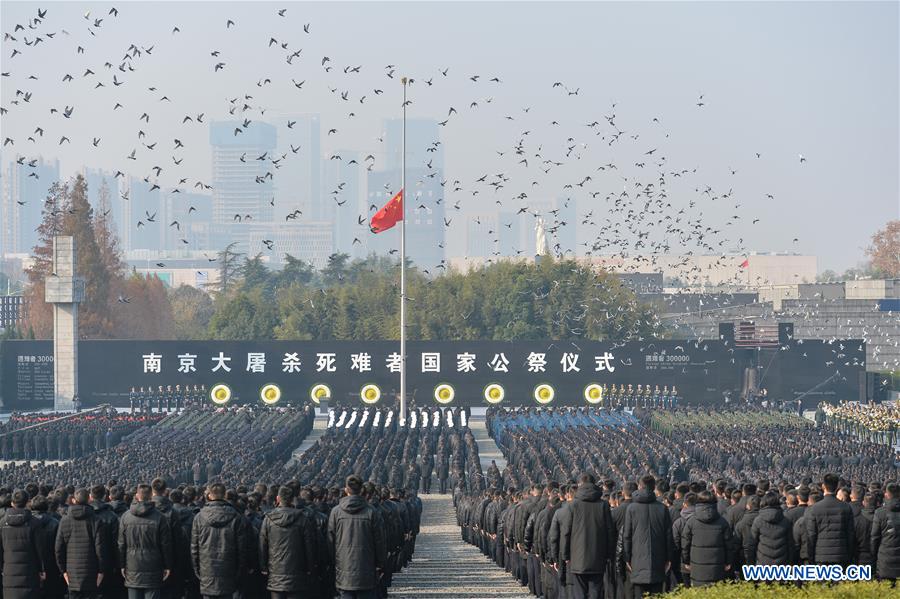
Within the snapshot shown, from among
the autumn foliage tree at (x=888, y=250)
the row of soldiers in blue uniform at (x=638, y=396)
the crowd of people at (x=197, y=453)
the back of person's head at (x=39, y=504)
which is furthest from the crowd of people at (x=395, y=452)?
the autumn foliage tree at (x=888, y=250)

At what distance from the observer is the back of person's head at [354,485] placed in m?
12.5

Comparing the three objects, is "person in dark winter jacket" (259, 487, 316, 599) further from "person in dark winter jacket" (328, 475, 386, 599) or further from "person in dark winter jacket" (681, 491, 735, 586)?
"person in dark winter jacket" (681, 491, 735, 586)

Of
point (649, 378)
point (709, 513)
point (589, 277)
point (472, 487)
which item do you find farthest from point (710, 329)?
point (709, 513)

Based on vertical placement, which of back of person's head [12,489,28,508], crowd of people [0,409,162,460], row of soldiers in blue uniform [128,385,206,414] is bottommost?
crowd of people [0,409,162,460]

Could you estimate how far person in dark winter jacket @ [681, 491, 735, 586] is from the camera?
41.0ft

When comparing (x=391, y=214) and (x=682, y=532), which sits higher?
(x=391, y=214)

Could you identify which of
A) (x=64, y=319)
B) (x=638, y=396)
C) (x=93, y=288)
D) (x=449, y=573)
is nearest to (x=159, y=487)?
(x=449, y=573)

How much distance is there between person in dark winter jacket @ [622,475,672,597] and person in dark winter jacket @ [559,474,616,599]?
0.17 meters

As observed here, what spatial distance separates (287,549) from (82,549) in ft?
6.01

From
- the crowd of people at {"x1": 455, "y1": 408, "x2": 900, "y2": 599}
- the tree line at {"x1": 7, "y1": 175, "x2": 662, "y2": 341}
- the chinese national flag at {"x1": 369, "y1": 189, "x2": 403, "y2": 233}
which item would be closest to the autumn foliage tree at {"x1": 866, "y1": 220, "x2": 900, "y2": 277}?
the tree line at {"x1": 7, "y1": 175, "x2": 662, "y2": 341}

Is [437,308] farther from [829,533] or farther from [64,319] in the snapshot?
[829,533]

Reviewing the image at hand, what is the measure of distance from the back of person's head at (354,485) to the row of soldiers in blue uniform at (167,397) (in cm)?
3863

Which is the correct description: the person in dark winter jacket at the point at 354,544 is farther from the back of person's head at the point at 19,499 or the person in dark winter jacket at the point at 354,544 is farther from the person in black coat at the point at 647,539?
the back of person's head at the point at 19,499

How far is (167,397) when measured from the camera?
2036 inches
